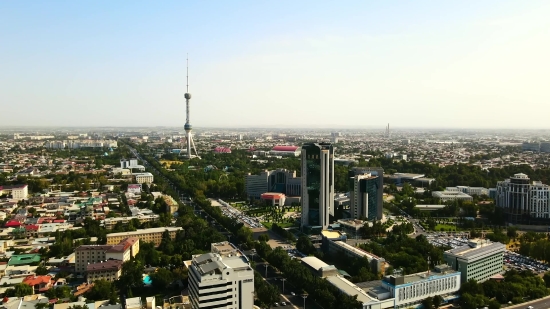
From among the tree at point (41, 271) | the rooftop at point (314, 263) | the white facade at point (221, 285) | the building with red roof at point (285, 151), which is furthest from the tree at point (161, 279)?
the building with red roof at point (285, 151)

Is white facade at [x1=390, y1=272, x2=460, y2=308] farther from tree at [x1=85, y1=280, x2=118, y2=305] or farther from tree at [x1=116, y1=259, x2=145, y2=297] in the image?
tree at [x1=85, y1=280, x2=118, y2=305]

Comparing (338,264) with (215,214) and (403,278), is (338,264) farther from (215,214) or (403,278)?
(215,214)

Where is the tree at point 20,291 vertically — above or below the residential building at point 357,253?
below

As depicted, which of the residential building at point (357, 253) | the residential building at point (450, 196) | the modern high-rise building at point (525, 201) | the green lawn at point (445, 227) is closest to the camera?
the residential building at point (357, 253)

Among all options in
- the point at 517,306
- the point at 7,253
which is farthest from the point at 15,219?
the point at 517,306

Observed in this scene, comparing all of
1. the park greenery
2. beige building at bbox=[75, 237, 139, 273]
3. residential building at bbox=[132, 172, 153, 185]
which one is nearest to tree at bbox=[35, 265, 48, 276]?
beige building at bbox=[75, 237, 139, 273]

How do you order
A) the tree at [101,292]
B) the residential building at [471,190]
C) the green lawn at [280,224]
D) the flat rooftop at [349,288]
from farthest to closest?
1. the residential building at [471,190]
2. the green lawn at [280,224]
3. the tree at [101,292]
4. the flat rooftop at [349,288]

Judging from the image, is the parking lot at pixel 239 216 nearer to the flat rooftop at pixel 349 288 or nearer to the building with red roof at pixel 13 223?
the flat rooftop at pixel 349 288

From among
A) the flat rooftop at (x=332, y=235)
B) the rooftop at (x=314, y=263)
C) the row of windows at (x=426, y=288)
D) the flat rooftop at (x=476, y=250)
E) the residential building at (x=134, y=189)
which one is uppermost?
the flat rooftop at (x=476, y=250)
